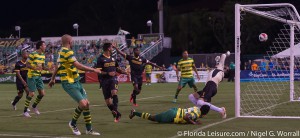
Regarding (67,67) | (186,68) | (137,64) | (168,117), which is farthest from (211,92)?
(186,68)

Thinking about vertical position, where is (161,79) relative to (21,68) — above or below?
below

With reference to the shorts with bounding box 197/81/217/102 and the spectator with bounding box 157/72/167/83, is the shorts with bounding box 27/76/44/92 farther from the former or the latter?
the spectator with bounding box 157/72/167/83

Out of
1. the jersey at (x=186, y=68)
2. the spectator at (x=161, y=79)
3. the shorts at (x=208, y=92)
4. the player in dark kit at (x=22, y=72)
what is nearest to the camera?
the shorts at (x=208, y=92)

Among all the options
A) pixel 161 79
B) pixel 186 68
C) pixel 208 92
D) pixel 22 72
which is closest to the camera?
pixel 208 92

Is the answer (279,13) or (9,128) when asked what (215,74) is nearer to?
(279,13)

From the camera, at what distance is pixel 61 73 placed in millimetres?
11859

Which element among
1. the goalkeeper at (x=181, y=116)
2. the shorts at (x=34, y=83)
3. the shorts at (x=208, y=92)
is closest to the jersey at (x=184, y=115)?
the goalkeeper at (x=181, y=116)

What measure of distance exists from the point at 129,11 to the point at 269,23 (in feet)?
98.0

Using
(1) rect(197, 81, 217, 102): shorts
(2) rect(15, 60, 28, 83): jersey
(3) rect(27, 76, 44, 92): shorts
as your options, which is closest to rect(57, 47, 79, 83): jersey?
(1) rect(197, 81, 217, 102): shorts

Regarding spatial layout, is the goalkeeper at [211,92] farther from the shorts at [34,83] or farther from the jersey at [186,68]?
the jersey at [186,68]

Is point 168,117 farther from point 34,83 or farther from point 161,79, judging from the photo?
point 161,79

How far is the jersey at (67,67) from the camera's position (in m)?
11.6

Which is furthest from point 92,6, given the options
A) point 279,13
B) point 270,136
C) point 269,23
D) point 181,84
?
point 270,136

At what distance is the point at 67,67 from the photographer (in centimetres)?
1180
